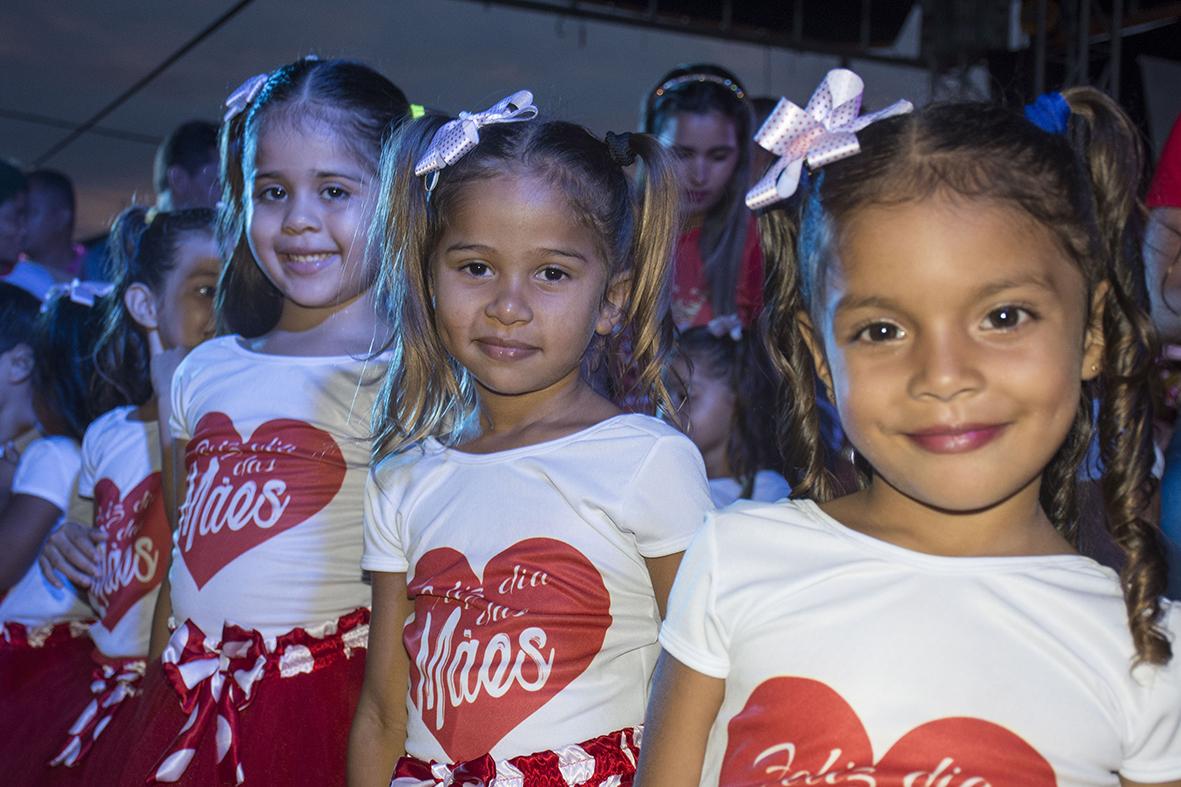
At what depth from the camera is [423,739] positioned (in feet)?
5.64

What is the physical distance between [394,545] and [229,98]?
3.79 ft

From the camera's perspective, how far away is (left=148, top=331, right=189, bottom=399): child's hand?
2705 millimetres

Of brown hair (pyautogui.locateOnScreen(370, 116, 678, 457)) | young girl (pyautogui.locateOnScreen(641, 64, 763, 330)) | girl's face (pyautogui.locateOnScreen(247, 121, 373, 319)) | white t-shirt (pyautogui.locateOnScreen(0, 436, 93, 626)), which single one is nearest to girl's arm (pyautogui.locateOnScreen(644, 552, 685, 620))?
brown hair (pyautogui.locateOnScreen(370, 116, 678, 457))

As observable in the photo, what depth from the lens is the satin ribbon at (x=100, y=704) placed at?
236 centimetres

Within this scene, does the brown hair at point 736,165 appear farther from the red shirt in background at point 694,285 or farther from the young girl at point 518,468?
the young girl at point 518,468

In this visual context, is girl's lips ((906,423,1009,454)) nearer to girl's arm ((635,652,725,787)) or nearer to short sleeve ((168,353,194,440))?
girl's arm ((635,652,725,787))

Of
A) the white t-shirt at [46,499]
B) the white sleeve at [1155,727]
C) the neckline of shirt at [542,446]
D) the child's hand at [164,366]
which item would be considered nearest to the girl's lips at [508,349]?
the neckline of shirt at [542,446]

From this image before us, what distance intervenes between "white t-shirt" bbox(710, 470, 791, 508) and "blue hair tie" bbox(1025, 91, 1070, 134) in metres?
1.80

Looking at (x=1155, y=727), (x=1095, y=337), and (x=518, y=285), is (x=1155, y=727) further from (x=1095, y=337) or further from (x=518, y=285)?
(x=518, y=285)

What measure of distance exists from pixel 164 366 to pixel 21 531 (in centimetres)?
65

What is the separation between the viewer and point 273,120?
2.29 meters

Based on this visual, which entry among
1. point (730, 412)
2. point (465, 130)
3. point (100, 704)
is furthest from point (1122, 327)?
point (100, 704)

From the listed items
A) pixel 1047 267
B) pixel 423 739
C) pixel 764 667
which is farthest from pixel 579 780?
pixel 1047 267

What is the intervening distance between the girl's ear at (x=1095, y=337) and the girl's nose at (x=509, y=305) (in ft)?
2.60
